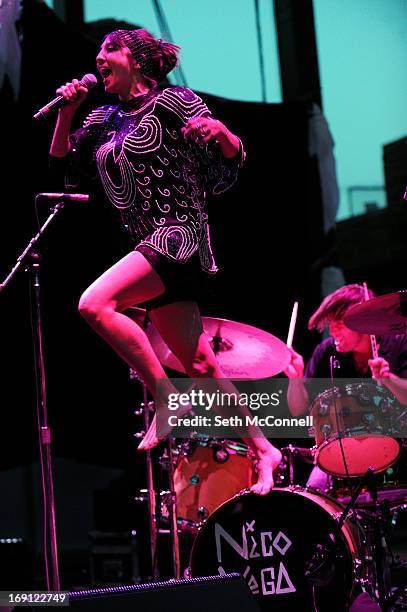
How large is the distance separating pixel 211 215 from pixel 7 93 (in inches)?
53.0

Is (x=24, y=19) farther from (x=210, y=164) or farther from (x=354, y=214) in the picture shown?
(x=354, y=214)

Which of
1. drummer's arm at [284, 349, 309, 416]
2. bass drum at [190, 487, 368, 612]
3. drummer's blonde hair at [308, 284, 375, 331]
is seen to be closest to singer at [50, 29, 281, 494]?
bass drum at [190, 487, 368, 612]

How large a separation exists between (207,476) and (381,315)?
1.14 meters

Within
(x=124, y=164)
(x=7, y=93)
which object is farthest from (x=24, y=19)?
(x=124, y=164)

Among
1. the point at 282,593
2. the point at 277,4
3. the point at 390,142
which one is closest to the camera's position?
the point at 282,593

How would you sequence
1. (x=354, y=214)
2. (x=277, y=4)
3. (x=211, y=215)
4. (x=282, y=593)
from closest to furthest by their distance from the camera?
1. (x=282, y=593)
2. (x=211, y=215)
3. (x=277, y=4)
4. (x=354, y=214)

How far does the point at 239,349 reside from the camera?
3500 mm

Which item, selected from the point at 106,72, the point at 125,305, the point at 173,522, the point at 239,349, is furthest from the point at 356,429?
the point at 106,72

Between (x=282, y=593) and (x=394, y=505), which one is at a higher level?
(x=394, y=505)

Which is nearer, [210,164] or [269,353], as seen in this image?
[210,164]

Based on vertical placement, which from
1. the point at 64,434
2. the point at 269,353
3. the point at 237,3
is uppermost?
the point at 237,3

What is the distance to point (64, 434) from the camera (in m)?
4.60

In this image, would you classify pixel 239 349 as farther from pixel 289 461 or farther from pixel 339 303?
pixel 339 303

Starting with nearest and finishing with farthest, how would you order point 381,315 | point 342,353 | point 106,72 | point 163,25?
point 106,72
point 381,315
point 342,353
point 163,25
